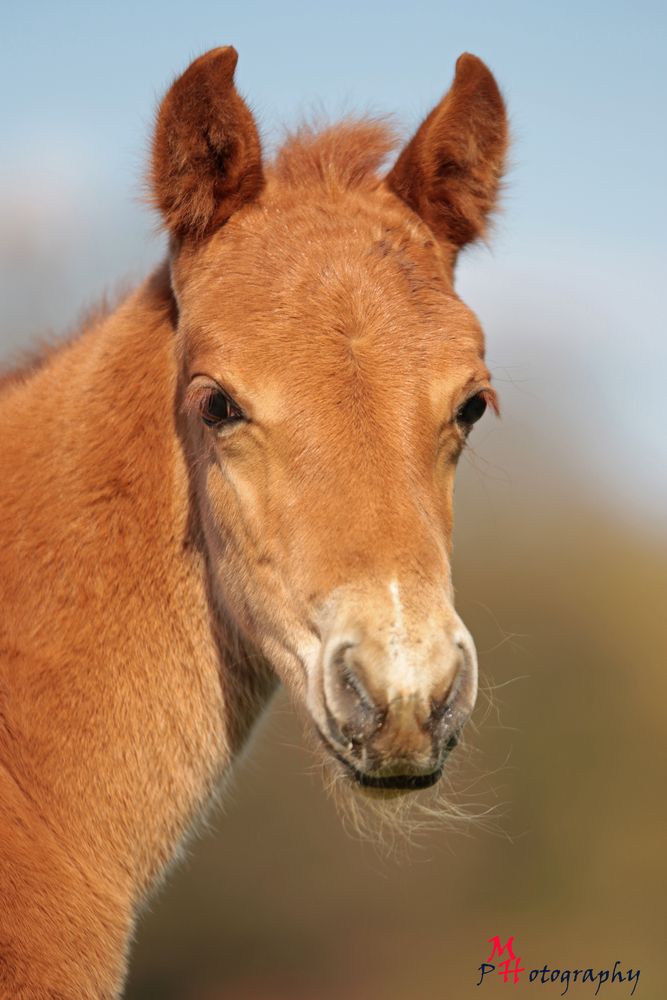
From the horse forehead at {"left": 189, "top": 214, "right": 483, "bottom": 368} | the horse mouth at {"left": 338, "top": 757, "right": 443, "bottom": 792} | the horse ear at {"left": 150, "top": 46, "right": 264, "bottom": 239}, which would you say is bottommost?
the horse mouth at {"left": 338, "top": 757, "right": 443, "bottom": 792}

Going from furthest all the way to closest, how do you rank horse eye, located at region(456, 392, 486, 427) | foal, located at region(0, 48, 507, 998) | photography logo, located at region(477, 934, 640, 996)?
photography logo, located at region(477, 934, 640, 996)
horse eye, located at region(456, 392, 486, 427)
foal, located at region(0, 48, 507, 998)

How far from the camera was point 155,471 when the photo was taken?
3477 mm

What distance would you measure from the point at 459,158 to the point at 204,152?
100cm

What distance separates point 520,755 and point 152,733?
12.3m

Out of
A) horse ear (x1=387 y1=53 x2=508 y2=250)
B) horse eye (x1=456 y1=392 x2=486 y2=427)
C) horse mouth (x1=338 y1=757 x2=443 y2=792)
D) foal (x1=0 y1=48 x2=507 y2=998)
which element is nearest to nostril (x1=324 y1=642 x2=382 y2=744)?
foal (x1=0 y1=48 x2=507 y2=998)

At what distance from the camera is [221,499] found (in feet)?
10.6

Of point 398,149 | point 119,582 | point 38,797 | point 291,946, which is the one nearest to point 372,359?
point 119,582

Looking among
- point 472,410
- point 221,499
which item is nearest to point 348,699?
point 221,499

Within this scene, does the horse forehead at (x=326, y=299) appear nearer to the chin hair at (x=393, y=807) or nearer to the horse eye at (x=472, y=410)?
the horse eye at (x=472, y=410)

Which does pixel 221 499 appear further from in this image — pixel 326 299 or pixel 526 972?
pixel 526 972

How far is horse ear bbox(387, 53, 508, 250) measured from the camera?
3.70 meters

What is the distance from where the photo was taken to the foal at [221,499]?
282 cm

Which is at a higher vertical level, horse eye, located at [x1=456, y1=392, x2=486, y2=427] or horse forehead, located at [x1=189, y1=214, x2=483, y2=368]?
horse forehead, located at [x1=189, y1=214, x2=483, y2=368]

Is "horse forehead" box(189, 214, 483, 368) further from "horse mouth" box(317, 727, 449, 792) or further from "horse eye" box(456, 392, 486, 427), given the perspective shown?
"horse mouth" box(317, 727, 449, 792)
